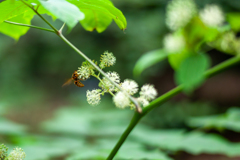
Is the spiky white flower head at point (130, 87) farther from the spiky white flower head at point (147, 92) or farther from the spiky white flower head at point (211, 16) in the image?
the spiky white flower head at point (211, 16)

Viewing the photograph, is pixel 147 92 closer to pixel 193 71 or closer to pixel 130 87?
pixel 130 87

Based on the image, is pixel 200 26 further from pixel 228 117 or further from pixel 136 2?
pixel 136 2

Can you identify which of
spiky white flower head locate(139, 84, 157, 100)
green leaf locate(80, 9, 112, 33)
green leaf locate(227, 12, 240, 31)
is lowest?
spiky white flower head locate(139, 84, 157, 100)

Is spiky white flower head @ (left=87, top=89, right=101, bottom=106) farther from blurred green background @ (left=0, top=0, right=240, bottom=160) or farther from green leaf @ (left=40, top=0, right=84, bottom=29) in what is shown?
blurred green background @ (left=0, top=0, right=240, bottom=160)

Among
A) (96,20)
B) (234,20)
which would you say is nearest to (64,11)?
(96,20)

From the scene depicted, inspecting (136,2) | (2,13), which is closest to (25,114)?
(136,2)

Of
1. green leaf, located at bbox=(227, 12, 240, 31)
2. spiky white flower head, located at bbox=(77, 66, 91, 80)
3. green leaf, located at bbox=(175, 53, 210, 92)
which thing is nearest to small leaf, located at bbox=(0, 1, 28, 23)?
spiky white flower head, located at bbox=(77, 66, 91, 80)
